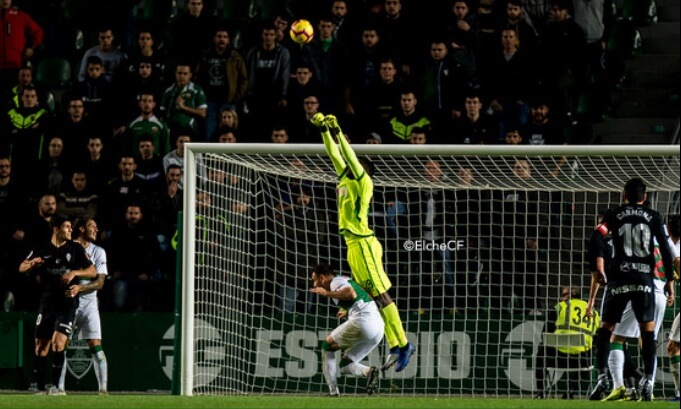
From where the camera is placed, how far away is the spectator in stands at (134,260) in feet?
54.6

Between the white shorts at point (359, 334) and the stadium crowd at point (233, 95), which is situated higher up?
the stadium crowd at point (233, 95)

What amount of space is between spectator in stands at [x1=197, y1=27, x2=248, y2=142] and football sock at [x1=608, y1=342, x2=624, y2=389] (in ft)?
20.5

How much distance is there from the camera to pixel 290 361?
16.1 meters

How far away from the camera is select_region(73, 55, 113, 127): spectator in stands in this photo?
1808 centimetres

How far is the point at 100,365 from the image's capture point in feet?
51.3

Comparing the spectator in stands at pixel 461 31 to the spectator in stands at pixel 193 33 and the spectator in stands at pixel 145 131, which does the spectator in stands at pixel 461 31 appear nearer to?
the spectator in stands at pixel 193 33

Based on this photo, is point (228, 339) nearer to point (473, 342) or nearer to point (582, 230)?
point (473, 342)

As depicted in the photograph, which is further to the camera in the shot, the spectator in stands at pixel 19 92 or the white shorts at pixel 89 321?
the spectator in stands at pixel 19 92

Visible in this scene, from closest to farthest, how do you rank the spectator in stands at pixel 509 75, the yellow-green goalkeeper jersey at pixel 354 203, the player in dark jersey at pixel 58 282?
the yellow-green goalkeeper jersey at pixel 354 203 → the player in dark jersey at pixel 58 282 → the spectator in stands at pixel 509 75

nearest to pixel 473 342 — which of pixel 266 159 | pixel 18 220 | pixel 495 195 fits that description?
pixel 495 195

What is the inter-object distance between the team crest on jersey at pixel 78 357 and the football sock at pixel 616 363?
6192 millimetres

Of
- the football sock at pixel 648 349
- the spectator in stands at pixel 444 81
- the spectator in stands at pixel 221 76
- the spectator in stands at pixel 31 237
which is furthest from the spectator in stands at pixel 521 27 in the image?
the spectator in stands at pixel 31 237

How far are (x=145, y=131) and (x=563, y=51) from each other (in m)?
5.05

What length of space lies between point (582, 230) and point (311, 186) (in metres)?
2.87
